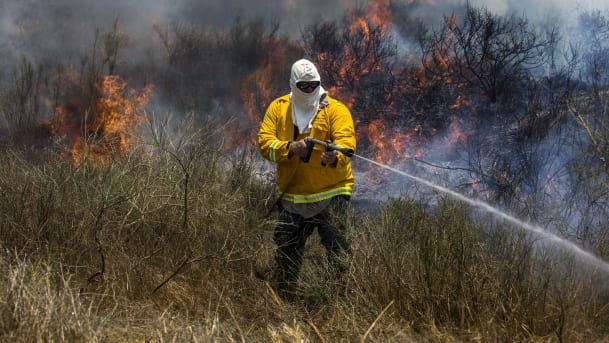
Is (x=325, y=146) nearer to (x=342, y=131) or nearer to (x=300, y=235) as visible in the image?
(x=342, y=131)

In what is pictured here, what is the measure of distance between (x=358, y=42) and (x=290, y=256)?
11.3 meters

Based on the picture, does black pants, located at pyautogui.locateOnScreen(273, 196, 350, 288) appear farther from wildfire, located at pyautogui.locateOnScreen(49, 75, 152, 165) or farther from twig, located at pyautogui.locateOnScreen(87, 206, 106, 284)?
wildfire, located at pyautogui.locateOnScreen(49, 75, 152, 165)

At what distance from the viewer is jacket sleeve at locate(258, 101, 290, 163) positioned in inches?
181

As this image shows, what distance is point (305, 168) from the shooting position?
465 cm

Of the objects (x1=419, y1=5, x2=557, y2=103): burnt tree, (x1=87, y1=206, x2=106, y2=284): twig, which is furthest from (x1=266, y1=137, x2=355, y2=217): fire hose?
(x1=419, y1=5, x2=557, y2=103): burnt tree

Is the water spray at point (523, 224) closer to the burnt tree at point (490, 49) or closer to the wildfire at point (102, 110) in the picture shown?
the burnt tree at point (490, 49)

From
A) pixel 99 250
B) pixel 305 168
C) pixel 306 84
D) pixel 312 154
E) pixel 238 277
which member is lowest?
pixel 238 277

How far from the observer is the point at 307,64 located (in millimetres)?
4812

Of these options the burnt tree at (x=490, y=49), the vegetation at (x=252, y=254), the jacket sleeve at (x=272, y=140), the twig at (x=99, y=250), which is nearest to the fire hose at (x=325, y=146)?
the jacket sleeve at (x=272, y=140)

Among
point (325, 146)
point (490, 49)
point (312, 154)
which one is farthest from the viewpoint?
point (490, 49)

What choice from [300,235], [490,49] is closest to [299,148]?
[300,235]

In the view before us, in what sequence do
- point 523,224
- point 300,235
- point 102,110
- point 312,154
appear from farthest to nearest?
point 102,110, point 300,235, point 312,154, point 523,224

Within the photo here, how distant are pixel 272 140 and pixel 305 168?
1.11 feet

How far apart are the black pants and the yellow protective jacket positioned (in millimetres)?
130
